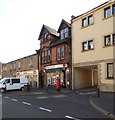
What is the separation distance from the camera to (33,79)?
85.1 ft

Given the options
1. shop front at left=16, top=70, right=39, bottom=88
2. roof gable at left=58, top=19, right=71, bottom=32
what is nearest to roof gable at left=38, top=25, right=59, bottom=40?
roof gable at left=58, top=19, right=71, bottom=32

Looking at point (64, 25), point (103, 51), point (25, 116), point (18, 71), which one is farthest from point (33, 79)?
point (25, 116)

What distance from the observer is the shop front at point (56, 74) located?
19.1 meters

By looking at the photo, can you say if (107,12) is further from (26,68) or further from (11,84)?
(26,68)

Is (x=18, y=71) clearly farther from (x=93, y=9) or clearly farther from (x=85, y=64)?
(x=93, y=9)

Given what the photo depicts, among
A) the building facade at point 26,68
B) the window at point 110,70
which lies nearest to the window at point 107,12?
the window at point 110,70

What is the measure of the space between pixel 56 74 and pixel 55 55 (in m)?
3.11

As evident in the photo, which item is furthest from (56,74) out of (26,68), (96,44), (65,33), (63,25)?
(26,68)

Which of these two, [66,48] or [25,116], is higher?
[66,48]

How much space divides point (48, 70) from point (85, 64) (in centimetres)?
789

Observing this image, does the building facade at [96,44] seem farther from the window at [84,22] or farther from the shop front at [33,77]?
the shop front at [33,77]

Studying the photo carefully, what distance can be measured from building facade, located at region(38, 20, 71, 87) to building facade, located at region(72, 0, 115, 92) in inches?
51.5

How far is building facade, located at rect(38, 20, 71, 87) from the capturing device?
18719 mm

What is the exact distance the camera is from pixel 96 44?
15180 millimetres
